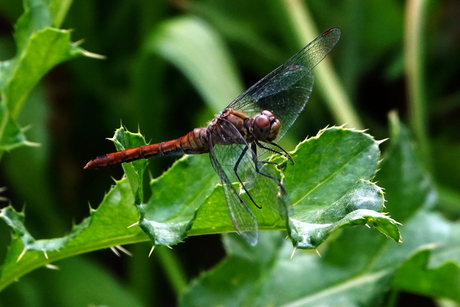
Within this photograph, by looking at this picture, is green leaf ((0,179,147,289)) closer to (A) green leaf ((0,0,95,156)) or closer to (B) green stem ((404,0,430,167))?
(A) green leaf ((0,0,95,156))

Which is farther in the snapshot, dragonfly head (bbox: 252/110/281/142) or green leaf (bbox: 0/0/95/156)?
dragonfly head (bbox: 252/110/281/142)

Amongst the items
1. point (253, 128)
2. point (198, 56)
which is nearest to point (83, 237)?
point (253, 128)

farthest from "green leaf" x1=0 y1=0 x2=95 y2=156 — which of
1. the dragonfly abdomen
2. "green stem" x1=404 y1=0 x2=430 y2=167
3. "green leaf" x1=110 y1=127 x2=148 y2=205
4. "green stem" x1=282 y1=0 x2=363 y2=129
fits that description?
"green stem" x1=404 y1=0 x2=430 y2=167

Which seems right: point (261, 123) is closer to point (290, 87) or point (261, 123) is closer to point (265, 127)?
point (265, 127)

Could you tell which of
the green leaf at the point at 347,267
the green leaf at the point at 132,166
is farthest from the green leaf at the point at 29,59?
the green leaf at the point at 347,267

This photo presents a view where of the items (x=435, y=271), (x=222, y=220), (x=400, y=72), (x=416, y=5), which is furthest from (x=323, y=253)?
(x=400, y=72)
